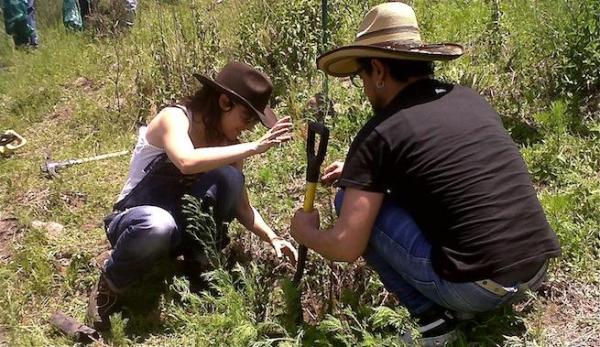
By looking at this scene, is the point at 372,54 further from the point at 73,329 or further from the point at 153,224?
the point at 73,329

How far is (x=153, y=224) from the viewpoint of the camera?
9.32 ft

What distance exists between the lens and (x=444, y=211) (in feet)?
7.45

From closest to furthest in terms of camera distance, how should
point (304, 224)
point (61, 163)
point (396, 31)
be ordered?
1. point (396, 31)
2. point (304, 224)
3. point (61, 163)

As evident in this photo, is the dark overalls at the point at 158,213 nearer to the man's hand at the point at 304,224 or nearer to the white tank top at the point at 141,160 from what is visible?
the white tank top at the point at 141,160

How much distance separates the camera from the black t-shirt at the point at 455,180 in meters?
2.23

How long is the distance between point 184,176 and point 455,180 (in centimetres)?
131

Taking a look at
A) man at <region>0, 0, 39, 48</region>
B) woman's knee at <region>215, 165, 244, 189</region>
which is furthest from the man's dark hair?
man at <region>0, 0, 39, 48</region>

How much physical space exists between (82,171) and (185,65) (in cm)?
110

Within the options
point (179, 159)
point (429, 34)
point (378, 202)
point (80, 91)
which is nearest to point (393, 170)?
point (378, 202)

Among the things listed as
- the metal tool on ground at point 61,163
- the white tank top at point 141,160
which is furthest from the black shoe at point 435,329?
the metal tool on ground at point 61,163

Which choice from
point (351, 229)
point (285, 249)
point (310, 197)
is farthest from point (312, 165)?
point (285, 249)

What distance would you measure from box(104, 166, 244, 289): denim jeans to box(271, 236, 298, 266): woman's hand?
0.26m

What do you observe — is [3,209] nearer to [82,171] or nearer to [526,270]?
[82,171]

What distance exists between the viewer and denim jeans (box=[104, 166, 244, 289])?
2.86m
